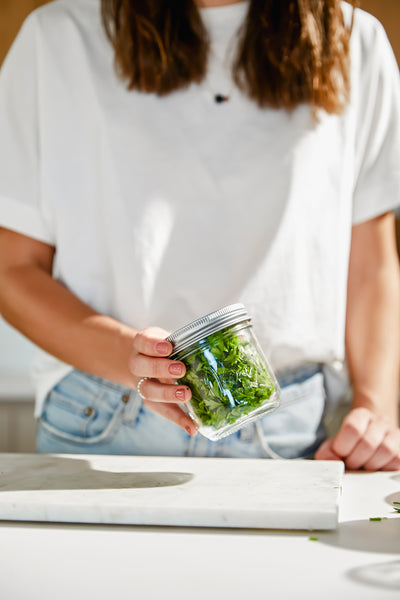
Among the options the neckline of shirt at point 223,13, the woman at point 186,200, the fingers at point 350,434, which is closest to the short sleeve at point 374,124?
the woman at point 186,200

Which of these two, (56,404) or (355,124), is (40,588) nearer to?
(56,404)

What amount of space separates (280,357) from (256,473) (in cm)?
24

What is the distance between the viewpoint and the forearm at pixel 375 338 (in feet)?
3.47

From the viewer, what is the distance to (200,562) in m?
0.58

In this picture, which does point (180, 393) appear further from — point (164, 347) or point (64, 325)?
point (64, 325)

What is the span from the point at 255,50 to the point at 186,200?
10.0 inches

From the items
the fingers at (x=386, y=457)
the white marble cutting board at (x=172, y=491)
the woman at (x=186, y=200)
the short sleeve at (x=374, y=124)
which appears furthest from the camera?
the short sleeve at (x=374, y=124)

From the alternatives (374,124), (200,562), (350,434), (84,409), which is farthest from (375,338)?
(200,562)

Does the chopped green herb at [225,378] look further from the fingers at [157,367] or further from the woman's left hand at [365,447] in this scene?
the woman's left hand at [365,447]

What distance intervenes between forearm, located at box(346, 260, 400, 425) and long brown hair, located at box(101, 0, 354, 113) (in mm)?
268

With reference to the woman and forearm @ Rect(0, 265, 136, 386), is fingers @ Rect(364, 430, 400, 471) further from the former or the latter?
forearm @ Rect(0, 265, 136, 386)

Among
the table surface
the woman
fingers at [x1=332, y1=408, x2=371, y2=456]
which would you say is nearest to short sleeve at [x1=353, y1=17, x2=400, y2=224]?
the woman

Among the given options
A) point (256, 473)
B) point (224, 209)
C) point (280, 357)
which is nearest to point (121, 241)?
point (224, 209)

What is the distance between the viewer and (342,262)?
1.07 metres
